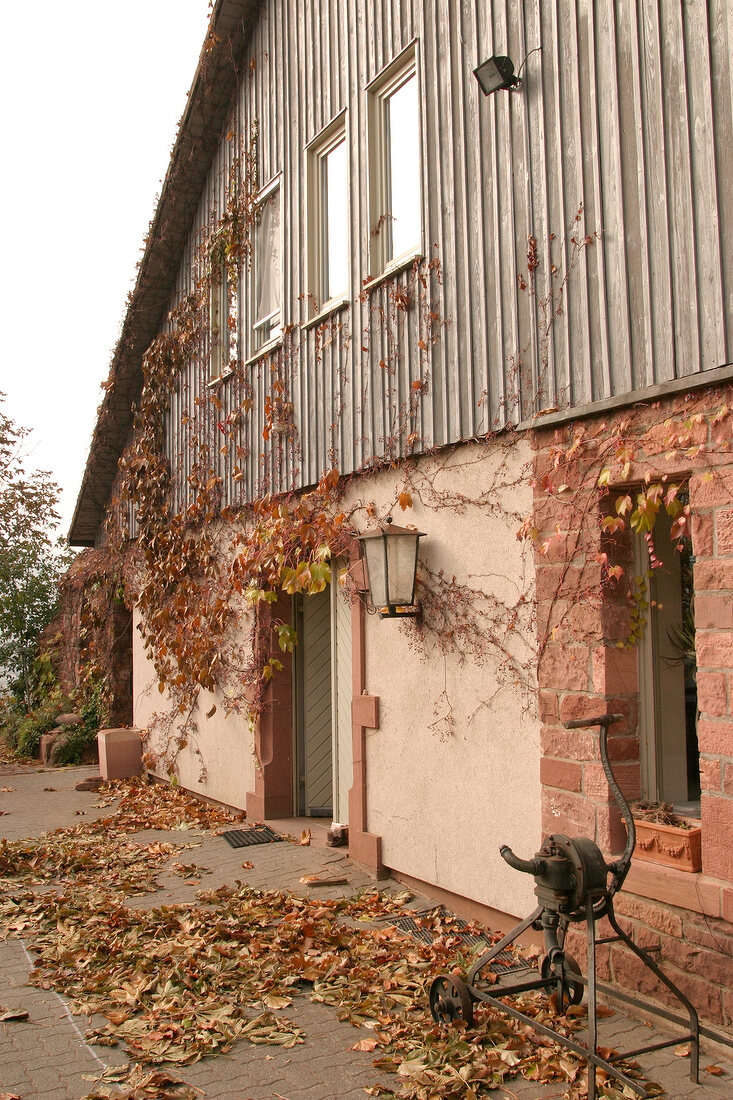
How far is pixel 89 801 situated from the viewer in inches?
432

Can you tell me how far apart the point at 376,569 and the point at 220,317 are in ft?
18.1

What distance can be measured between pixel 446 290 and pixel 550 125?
125 centimetres

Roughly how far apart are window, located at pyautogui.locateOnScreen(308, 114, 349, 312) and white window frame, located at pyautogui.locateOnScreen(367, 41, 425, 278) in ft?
2.22

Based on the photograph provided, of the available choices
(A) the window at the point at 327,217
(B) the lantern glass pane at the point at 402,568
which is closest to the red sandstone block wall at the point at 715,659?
(B) the lantern glass pane at the point at 402,568

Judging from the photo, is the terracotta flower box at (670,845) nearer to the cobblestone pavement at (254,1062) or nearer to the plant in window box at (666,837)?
the plant in window box at (666,837)

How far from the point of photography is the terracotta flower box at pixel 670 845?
4.32 metres

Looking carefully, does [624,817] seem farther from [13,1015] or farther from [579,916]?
[13,1015]

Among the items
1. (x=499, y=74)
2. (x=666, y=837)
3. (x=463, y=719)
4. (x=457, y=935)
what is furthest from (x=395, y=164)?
(x=457, y=935)

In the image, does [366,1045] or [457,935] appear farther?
[457,935]

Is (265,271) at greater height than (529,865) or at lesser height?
greater

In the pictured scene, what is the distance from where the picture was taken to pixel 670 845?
4430 millimetres

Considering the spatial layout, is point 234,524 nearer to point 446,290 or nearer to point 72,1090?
point 446,290

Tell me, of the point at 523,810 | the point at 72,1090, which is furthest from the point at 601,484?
the point at 72,1090

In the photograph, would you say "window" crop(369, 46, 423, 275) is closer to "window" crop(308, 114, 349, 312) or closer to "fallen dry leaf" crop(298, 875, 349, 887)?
"window" crop(308, 114, 349, 312)
